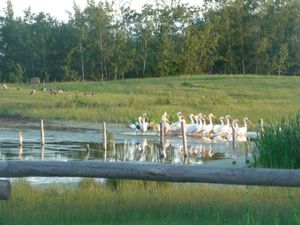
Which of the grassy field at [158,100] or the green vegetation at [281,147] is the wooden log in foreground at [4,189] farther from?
the grassy field at [158,100]

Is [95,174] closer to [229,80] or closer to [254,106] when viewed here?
[254,106]

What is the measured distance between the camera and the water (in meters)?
23.3

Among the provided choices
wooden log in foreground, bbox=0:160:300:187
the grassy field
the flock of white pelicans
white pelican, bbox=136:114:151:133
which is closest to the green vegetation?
wooden log in foreground, bbox=0:160:300:187

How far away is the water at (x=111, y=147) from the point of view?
23.3 m

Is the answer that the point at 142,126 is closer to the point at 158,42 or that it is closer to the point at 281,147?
the point at 281,147

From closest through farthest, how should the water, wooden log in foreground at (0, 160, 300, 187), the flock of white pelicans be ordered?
wooden log in foreground at (0, 160, 300, 187)
the water
the flock of white pelicans

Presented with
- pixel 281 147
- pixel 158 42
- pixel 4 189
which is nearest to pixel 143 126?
pixel 281 147

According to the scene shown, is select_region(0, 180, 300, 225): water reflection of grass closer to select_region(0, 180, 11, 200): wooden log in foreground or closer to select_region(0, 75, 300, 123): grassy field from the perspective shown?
select_region(0, 180, 11, 200): wooden log in foreground

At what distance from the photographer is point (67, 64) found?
247 feet

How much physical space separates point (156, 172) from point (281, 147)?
8.78 m

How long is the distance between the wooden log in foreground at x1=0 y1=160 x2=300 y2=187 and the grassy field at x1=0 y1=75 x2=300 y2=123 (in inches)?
1037

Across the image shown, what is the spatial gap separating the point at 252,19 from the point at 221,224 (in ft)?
232

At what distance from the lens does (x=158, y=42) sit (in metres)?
74.2

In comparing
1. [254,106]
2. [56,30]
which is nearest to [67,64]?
[56,30]
